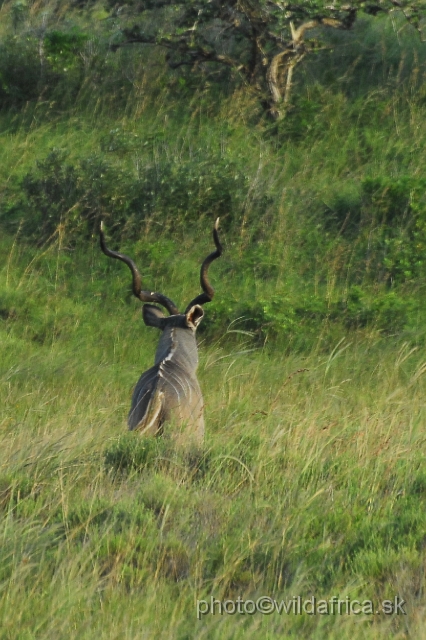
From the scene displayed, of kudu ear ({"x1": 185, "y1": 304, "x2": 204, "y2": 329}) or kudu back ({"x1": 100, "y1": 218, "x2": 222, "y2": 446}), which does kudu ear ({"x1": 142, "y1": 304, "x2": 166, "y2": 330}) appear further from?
kudu ear ({"x1": 185, "y1": 304, "x2": 204, "y2": 329})

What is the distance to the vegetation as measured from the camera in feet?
12.3

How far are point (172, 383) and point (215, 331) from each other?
2617mm

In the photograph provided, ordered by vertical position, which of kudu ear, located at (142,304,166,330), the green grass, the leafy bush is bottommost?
the leafy bush

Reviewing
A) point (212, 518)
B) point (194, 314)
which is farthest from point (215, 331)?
point (212, 518)

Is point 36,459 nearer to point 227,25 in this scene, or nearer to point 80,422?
point 80,422

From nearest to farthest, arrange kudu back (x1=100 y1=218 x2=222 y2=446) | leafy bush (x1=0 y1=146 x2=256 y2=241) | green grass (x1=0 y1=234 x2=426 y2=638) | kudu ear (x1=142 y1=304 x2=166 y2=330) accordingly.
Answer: green grass (x1=0 y1=234 x2=426 y2=638) → kudu back (x1=100 y1=218 x2=222 y2=446) → kudu ear (x1=142 y1=304 x2=166 y2=330) → leafy bush (x1=0 y1=146 x2=256 y2=241)

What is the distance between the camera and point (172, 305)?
7188 millimetres

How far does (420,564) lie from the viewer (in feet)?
12.4

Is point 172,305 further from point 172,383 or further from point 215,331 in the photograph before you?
point 215,331

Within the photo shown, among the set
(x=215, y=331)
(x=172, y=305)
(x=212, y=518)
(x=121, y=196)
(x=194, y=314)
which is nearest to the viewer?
(x=212, y=518)

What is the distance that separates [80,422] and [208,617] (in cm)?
265

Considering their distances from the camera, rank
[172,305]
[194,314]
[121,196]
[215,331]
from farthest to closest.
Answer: [121,196]
[215,331]
[172,305]
[194,314]

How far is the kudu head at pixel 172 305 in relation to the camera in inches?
271

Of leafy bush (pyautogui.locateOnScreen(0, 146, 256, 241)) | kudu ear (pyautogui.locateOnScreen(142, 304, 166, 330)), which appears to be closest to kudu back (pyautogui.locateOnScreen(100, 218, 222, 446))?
kudu ear (pyautogui.locateOnScreen(142, 304, 166, 330))
